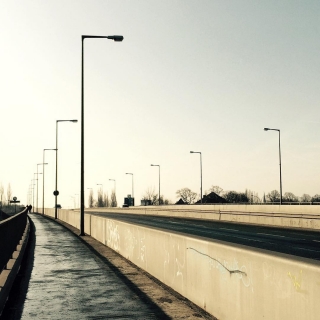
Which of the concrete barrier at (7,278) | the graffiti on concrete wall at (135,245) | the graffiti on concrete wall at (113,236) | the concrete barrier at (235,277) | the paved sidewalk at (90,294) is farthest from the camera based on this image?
the graffiti on concrete wall at (113,236)

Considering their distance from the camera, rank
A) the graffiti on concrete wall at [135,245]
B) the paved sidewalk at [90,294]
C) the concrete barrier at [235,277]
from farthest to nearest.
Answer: the graffiti on concrete wall at [135,245] → the paved sidewalk at [90,294] → the concrete barrier at [235,277]

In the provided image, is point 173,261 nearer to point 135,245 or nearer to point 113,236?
point 135,245

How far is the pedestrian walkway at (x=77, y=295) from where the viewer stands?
7.55m

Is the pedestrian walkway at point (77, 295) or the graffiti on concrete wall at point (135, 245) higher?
the graffiti on concrete wall at point (135, 245)

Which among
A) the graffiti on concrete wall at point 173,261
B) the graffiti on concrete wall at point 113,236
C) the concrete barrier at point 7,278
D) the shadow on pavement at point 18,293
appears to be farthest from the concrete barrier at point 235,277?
the graffiti on concrete wall at point 113,236

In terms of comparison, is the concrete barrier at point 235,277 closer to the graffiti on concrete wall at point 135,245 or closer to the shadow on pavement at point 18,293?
the graffiti on concrete wall at point 135,245

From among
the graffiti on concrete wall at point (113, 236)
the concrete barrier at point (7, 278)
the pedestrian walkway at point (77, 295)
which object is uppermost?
the graffiti on concrete wall at point (113, 236)

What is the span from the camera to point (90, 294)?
9.16 metres

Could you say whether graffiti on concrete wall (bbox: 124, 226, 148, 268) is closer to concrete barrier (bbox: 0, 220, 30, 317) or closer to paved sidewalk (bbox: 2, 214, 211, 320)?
paved sidewalk (bbox: 2, 214, 211, 320)

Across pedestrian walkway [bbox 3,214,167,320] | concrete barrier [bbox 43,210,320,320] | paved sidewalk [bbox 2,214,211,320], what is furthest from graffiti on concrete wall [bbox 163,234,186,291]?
pedestrian walkway [bbox 3,214,167,320]

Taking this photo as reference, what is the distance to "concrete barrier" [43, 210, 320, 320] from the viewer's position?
15.7 ft

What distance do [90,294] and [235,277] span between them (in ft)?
11.9

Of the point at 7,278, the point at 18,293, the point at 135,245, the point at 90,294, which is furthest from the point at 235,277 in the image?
the point at 135,245

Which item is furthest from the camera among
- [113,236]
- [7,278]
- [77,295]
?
[113,236]
